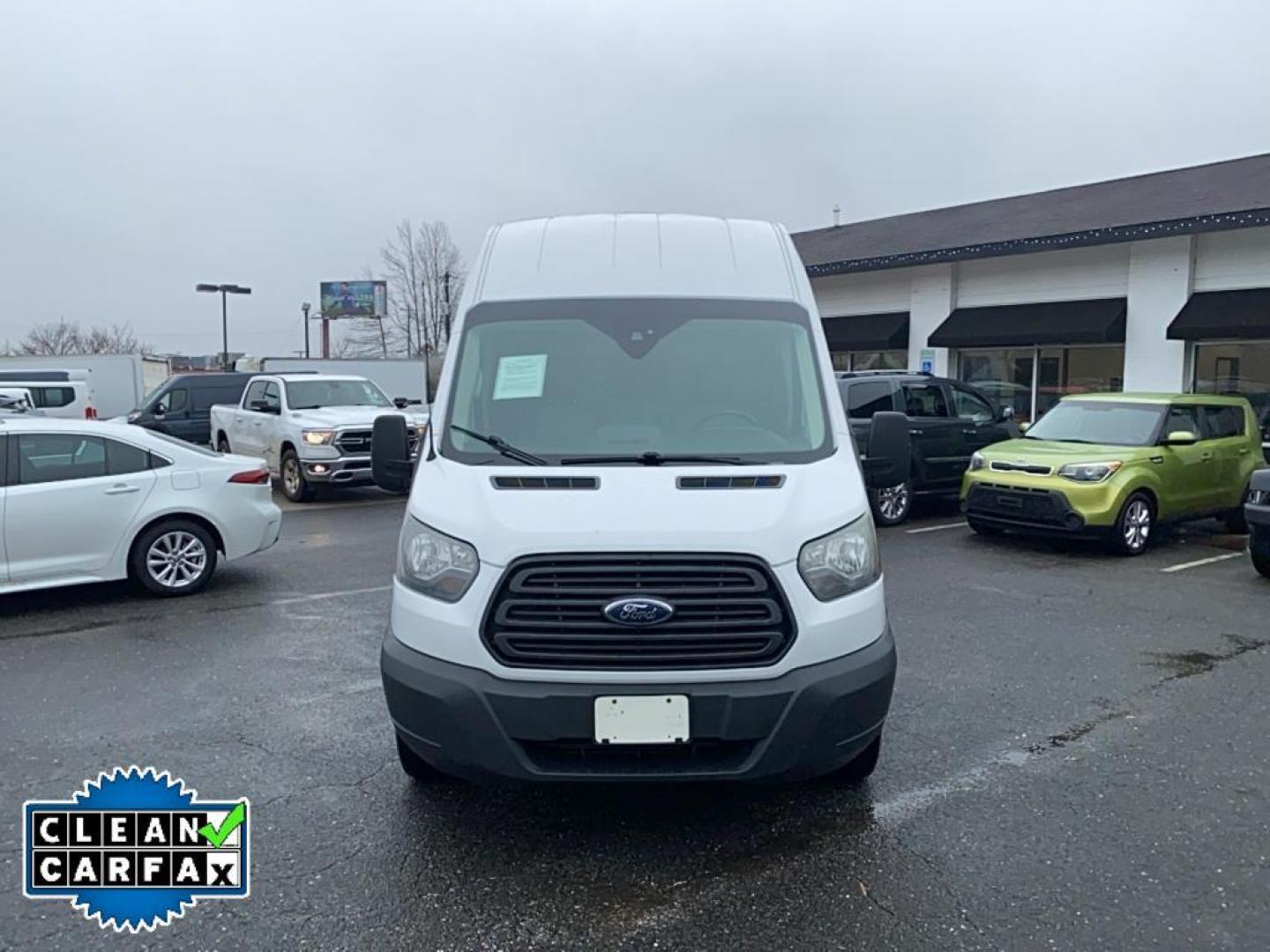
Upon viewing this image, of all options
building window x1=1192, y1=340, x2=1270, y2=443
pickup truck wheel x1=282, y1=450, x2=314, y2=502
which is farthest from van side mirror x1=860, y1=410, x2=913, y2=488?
building window x1=1192, y1=340, x2=1270, y2=443

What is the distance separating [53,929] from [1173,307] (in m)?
17.1

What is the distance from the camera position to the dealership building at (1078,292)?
1511cm

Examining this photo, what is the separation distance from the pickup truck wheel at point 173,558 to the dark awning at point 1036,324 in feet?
47.7

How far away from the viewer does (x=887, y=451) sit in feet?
14.8

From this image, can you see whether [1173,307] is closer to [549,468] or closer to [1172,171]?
[1172,171]

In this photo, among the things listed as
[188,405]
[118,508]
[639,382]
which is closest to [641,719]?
[639,382]

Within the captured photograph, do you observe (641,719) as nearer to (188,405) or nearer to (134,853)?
(134,853)

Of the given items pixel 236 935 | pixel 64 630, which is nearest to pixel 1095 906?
pixel 236 935

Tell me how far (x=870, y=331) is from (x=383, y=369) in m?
19.0

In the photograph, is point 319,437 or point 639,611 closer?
point 639,611

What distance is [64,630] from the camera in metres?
6.73

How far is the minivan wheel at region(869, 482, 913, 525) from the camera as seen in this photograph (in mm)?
11469

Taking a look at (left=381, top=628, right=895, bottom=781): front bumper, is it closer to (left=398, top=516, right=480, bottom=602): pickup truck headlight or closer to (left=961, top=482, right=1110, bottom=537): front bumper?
(left=398, top=516, right=480, bottom=602): pickup truck headlight

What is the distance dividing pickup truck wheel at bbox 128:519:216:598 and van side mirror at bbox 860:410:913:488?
5727 millimetres
